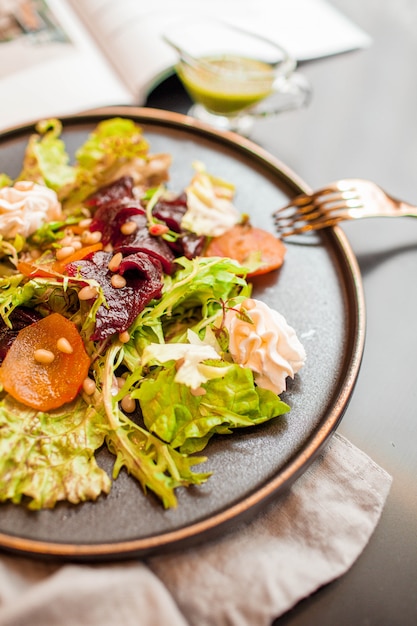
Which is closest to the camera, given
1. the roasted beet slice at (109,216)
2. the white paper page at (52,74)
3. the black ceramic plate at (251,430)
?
the black ceramic plate at (251,430)

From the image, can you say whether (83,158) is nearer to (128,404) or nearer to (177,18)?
(128,404)

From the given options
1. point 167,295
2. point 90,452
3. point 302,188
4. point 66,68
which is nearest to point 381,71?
point 302,188

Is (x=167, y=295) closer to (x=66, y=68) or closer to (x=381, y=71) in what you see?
(x=66, y=68)

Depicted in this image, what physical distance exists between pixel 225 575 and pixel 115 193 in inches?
62.4

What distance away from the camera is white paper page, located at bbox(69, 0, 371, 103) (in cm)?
331

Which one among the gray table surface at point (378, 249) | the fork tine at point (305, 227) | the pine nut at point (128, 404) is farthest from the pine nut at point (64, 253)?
the gray table surface at point (378, 249)

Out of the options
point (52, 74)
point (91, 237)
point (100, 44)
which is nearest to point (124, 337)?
point (91, 237)

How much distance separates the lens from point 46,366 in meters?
1.89

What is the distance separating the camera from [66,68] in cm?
332

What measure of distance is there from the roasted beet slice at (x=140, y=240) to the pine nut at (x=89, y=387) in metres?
0.53

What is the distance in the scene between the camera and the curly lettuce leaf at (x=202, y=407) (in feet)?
5.87

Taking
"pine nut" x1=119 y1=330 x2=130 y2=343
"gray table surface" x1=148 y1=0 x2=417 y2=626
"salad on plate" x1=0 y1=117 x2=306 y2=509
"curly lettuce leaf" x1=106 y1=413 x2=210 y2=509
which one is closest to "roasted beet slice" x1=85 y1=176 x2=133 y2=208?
"salad on plate" x1=0 y1=117 x2=306 y2=509

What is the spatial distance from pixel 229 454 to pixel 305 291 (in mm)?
858

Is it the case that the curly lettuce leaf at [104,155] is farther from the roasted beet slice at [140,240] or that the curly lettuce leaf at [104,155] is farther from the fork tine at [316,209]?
the fork tine at [316,209]
